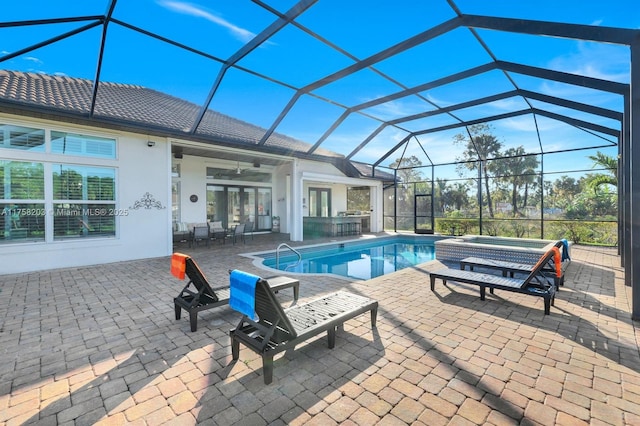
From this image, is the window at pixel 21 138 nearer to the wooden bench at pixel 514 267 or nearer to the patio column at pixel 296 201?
the patio column at pixel 296 201

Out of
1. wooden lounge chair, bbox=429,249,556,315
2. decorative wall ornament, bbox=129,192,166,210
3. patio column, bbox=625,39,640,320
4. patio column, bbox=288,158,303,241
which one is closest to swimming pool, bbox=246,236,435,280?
patio column, bbox=288,158,303,241

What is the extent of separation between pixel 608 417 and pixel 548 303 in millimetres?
2260

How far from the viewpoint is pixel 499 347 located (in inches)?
127

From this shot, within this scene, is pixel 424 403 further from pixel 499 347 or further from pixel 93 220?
pixel 93 220

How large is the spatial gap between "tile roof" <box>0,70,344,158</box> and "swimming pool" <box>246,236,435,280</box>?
13.1 ft

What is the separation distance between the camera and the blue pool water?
8602mm

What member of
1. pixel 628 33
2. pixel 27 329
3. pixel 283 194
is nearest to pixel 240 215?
pixel 283 194

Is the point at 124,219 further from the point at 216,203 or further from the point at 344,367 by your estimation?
the point at 344,367

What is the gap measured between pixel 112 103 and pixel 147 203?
115 inches

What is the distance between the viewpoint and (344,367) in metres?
2.85

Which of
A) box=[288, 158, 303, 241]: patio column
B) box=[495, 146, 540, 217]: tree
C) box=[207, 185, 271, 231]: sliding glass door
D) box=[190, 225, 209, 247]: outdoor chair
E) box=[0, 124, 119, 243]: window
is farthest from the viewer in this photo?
box=[495, 146, 540, 217]: tree

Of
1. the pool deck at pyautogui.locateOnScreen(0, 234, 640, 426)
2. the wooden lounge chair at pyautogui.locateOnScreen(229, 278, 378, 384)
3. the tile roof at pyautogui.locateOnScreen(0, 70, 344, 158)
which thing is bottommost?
the pool deck at pyautogui.locateOnScreen(0, 234, 640, 426)

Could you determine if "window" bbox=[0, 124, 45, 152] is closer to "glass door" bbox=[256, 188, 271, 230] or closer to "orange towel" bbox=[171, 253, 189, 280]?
"orange towel" bbox=[171, 253, 189, 280]

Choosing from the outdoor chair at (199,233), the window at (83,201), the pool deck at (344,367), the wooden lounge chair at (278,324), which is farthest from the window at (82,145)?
the wooden lounge chair at (278,324)
